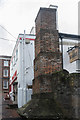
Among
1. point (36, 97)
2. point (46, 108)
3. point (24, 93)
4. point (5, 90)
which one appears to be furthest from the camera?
point (5, 90)

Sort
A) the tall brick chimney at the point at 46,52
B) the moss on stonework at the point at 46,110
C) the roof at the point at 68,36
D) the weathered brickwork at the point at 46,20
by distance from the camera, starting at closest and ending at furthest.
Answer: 1. the moss on stonework at the point at 46,110
2. the tall brick chimney at the point at 46,52
3. the weathered brickwork at the point at 46,20
4. the roof at the point at 68,36

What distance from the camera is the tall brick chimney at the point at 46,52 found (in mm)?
7625

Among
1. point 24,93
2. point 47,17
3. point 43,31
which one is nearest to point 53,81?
point 43,31

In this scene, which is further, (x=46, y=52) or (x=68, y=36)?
(x=68, y=36)

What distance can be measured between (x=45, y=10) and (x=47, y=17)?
1.22 feet

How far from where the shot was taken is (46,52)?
314 inches

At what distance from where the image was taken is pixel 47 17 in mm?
8453

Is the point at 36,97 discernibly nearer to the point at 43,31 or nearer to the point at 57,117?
the point at 57,117

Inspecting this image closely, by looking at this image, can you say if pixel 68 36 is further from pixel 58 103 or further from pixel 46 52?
pixel 58 103

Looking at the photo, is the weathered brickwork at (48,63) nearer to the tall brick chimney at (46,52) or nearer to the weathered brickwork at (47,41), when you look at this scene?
the tall brick chimney at (46,52)

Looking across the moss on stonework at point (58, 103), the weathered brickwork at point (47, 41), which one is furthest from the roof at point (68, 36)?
the moss on stonework at point (58, 103)

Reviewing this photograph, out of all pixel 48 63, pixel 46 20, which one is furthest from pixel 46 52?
pixel 46 20

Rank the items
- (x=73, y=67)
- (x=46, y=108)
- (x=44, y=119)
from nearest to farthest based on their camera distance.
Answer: (x=44, y=119)
(x=46, y=108)
(x=73, y=67)

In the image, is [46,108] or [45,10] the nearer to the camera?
[46,108]
